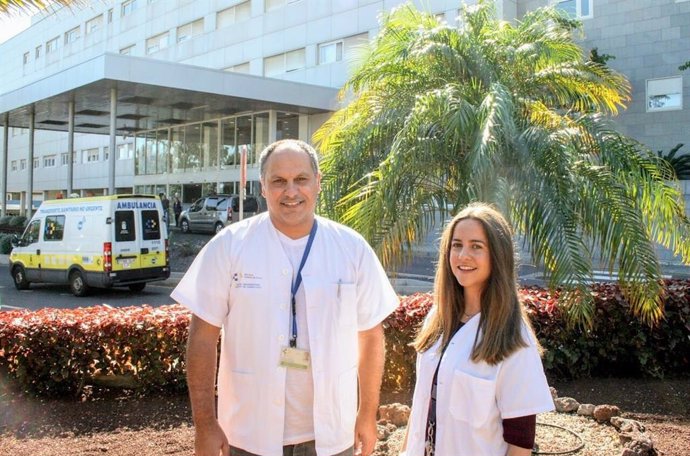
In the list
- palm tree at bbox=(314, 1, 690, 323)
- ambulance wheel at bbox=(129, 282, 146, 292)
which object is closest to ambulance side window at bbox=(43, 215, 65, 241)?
ambulance wheel at bbox=(129, 282, 146, 292)

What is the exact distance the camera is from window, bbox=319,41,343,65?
96.9ft

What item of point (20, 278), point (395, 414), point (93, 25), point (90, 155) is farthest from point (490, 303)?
point (93, 25)

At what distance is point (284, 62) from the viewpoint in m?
32.4

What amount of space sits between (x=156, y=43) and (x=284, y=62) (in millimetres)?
12818

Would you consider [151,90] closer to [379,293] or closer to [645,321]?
[645,321]

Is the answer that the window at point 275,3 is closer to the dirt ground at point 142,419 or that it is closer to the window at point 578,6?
the window at point 578,6

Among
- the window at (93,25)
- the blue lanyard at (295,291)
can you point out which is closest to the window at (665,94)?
the blue lanyard at (295,291)

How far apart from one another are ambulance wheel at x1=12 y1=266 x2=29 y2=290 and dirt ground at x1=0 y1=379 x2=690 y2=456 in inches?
461

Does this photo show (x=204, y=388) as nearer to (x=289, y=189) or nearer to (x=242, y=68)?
(x=289, y=189)

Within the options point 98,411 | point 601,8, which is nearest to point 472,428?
point 98,411

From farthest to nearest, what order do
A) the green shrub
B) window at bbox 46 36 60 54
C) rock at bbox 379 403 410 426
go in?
window at bbox 46 36 60 54 < the green shrub < rock at bbox 379 403 410 426

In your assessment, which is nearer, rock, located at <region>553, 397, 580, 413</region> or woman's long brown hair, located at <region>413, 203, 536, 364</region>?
woman's long brown hair, located at <region>413, 203, 536, 364</region>

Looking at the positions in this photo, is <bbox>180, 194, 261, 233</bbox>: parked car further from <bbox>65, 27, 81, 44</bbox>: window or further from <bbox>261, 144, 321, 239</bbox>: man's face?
<bbox>65, 27, 81, 44</bbox>: window

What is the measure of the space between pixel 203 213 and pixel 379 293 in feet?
77.4
